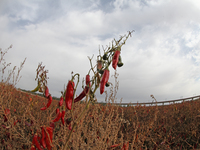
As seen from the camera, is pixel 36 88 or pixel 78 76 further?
pixel 36 88

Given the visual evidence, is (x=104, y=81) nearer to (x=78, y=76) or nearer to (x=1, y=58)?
(x=78, y=76)

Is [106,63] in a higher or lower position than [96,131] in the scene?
higher

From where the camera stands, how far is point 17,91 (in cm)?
786

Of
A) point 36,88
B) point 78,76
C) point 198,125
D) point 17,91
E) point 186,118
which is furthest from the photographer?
point 17,91

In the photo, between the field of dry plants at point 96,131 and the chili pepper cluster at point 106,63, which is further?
the field of dry plants at point 96,131

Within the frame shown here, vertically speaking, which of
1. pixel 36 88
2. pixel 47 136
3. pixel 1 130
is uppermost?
pixel 36 88

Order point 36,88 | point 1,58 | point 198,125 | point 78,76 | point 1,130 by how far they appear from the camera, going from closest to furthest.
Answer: point 78,76 < point 36,88 < point 1,130 < point 1,58 < point 198,125

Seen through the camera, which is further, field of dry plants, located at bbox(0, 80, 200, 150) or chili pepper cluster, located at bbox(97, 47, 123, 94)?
field of dry plants, located at bbox(0, 80, 200, 150)

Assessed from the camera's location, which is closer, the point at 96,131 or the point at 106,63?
the point at 106,63

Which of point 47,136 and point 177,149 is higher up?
point 47,136

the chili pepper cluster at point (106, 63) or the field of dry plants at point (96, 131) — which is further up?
the chili pepper cluster at point (106, 63)

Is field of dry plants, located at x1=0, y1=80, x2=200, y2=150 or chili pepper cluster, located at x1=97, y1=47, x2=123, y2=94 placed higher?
chili pepper cluster, located at x1=97, y1=47, x2=123, y2=94

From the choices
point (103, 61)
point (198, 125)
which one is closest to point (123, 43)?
point (103, 61)

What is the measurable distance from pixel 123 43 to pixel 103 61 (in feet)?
1.04
